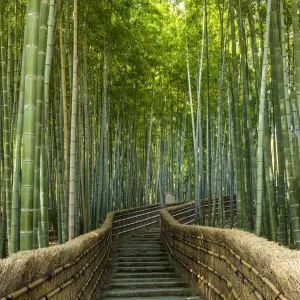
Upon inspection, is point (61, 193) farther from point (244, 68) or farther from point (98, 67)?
point (98, 67)

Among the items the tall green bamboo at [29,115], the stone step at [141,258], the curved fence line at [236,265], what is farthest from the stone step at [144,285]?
the tall green bamboo at [29,115]

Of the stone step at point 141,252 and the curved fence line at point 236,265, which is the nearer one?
the curved fence line at point 236,265

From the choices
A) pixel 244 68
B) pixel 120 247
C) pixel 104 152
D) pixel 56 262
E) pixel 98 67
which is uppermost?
pixel 98 67

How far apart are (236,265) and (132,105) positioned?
7501 mm

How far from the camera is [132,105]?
31.9ft

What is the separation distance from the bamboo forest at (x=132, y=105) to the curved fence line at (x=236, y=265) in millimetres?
79

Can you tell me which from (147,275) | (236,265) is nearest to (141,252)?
(147,275)

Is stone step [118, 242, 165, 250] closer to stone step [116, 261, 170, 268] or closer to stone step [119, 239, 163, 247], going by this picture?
stone step [119, 239, 163, 247]

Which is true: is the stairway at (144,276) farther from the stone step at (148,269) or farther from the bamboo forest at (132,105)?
the bamboo forest at (132,105)

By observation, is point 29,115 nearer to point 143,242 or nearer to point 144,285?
point 144,285

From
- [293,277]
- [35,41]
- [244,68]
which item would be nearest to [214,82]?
[244,68]

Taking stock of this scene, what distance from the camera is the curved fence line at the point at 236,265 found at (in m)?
1.51

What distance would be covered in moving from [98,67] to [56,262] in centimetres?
599

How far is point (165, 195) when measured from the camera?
1193 centimetres
